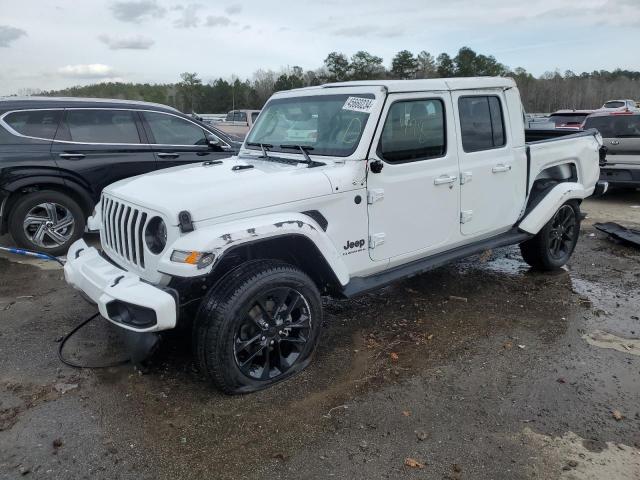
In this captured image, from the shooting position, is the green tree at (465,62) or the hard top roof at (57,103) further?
the green tree at (465,62)

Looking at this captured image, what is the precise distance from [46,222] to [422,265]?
464 cm

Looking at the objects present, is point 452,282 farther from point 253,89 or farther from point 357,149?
point 253,89

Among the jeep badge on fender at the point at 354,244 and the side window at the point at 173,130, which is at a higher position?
the side window at the point at 173,130

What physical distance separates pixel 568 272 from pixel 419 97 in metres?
3.02

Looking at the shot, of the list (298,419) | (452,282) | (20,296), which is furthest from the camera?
(452,282)

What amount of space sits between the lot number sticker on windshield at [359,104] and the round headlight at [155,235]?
1.69 metres

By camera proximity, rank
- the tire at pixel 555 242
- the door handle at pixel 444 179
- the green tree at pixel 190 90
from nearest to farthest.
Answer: the door handle at pixel 444 179
the tire at pixel 555 242
the green tree at pixel 190 90

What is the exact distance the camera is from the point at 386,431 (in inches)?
119

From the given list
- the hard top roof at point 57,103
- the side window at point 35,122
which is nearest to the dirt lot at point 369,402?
the side window at point 35,122

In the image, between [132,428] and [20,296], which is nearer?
[132,428]

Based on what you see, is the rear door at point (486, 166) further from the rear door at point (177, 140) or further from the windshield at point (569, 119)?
the windshield at point (569, 119)

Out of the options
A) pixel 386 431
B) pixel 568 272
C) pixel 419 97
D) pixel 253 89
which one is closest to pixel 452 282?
pixel 568 272

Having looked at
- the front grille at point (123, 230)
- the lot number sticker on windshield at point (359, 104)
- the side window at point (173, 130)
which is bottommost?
the front grille at point (123, 230)

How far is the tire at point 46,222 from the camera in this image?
6184mm
